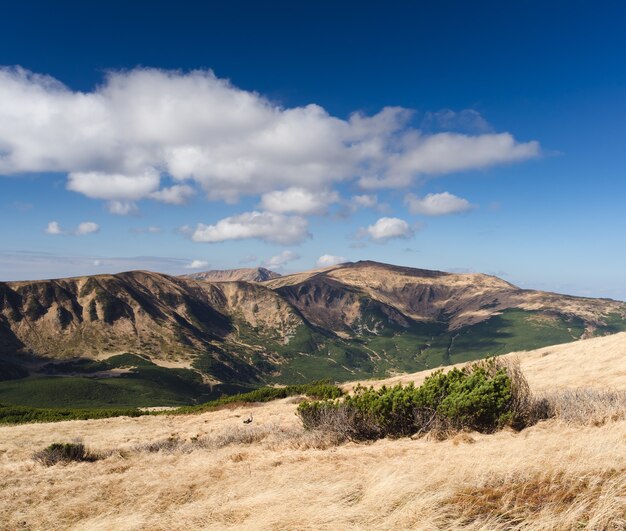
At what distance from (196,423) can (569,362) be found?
3218cm

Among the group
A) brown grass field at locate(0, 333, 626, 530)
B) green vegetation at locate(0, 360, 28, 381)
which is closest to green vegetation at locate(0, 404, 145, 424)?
brown grass field at locate(0, 333, 626, 530)

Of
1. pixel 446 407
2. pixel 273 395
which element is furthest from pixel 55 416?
pixel 446 407

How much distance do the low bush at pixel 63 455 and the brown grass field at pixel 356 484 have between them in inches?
16.2

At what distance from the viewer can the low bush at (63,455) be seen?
683 inches

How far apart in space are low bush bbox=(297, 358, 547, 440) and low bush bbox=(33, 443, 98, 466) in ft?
35.0

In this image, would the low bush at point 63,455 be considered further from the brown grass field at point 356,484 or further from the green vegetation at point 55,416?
the green vegetation at point 55,416

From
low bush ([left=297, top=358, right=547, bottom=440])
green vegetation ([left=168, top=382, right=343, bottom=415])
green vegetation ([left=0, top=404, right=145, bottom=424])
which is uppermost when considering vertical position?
low bush ([left=297, top=358, right=547, bottom=440])

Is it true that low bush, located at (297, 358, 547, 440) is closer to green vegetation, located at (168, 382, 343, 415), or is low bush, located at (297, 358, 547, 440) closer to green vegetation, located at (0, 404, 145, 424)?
green vegetation, located at (168, 382, 343, 415)

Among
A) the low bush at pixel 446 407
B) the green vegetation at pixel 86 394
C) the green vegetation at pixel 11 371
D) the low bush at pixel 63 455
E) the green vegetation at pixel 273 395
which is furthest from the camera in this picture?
the green vegetation at pixel 11 371

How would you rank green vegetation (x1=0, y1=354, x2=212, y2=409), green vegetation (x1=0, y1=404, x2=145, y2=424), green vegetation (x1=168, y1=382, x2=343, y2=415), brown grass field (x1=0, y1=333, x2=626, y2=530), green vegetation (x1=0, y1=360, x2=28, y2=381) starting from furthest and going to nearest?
1. green vegetation (x1=0, y1=360, x2=28, y2=381)
2. green vegetation (x1=0, y1=354, x2=212, y2=409)
3. green vegetation (x1=0, y1=404, x2=145, y2=424)
4. green vegetation (x1=168, y1=382, x2=343, y2=415)
5. brown grass field (x1=0, y1=333, x2=626, y2=530)

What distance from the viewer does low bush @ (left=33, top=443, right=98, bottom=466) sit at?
683 inches

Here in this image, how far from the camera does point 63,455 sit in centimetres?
1762

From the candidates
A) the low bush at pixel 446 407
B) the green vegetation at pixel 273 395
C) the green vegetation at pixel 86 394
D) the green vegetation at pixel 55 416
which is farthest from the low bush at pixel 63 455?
the green vegetation at pixel 86 394

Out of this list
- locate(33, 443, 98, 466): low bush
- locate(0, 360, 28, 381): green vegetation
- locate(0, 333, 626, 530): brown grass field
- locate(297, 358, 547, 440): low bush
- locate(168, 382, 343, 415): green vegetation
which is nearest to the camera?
locate(0, 333, 626, 530): brown grass field
